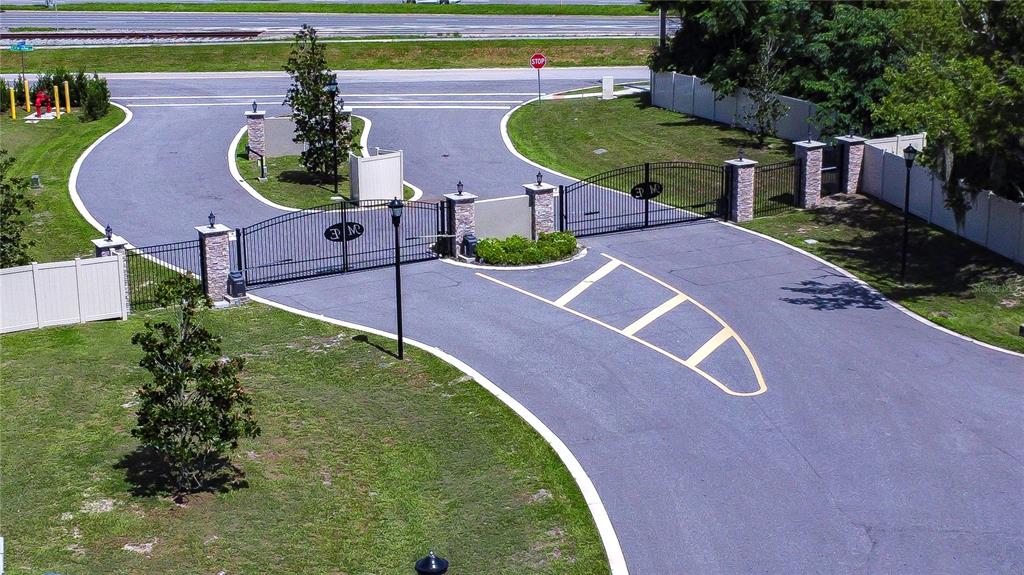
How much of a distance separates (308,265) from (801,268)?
14.6m

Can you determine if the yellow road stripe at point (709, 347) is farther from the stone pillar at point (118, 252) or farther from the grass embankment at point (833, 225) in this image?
the stone pillar at point (118, 252)

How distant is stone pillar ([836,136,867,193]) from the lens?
42375 millimetres

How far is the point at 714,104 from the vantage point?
181 feet

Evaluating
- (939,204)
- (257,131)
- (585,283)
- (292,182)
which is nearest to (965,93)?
(939,204)

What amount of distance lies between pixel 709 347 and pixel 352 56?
4555cm

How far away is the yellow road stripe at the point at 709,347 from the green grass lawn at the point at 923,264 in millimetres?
5842

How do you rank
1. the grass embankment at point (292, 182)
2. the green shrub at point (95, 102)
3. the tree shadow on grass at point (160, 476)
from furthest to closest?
the green shrub at point (95, 102), the grass embankment at point (292, 182), the tree shadow on grass at point (160, 476)

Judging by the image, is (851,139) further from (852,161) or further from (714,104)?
(714,104)

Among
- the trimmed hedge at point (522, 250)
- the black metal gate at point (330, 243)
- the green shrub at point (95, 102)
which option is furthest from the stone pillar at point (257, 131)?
the trimmed hedge at point (522, 250)

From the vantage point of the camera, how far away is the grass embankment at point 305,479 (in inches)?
785

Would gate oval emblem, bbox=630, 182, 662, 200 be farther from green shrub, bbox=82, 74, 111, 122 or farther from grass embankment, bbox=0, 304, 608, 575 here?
green shrub, bbox=82, 74, 111, 122

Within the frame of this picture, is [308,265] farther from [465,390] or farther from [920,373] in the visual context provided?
[920,373]

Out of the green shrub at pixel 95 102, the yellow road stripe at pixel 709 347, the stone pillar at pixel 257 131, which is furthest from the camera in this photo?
the green shrub at pixel 95 102

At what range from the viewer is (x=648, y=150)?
5047cm
